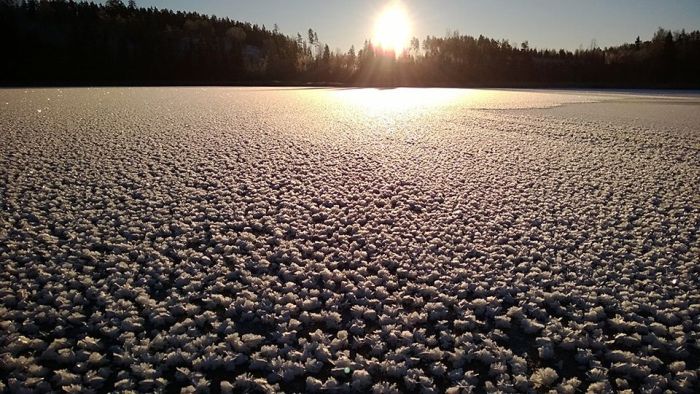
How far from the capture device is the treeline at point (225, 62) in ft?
210

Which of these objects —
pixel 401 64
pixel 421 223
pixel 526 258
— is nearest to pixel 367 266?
pixel 421 223

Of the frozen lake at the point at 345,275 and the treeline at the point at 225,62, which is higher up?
the treeline at the point at 225,62

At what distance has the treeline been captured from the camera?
210 ft

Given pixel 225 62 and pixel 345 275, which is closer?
pixel 345 275

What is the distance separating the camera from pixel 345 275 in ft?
11.4

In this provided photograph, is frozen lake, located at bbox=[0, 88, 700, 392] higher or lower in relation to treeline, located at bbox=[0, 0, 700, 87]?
lower

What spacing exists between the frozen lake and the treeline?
65810 mm

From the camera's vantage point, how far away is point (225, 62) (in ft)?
242

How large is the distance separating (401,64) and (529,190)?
3179 inches

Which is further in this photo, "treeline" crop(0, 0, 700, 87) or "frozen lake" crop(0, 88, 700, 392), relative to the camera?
"treeline" crop(0, 0, 700, 87)

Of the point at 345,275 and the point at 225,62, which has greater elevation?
the point at 225,62

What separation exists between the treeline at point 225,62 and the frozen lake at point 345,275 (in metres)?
65.8

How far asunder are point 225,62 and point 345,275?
261 ft

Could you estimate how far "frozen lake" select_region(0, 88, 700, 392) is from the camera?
239 cm
